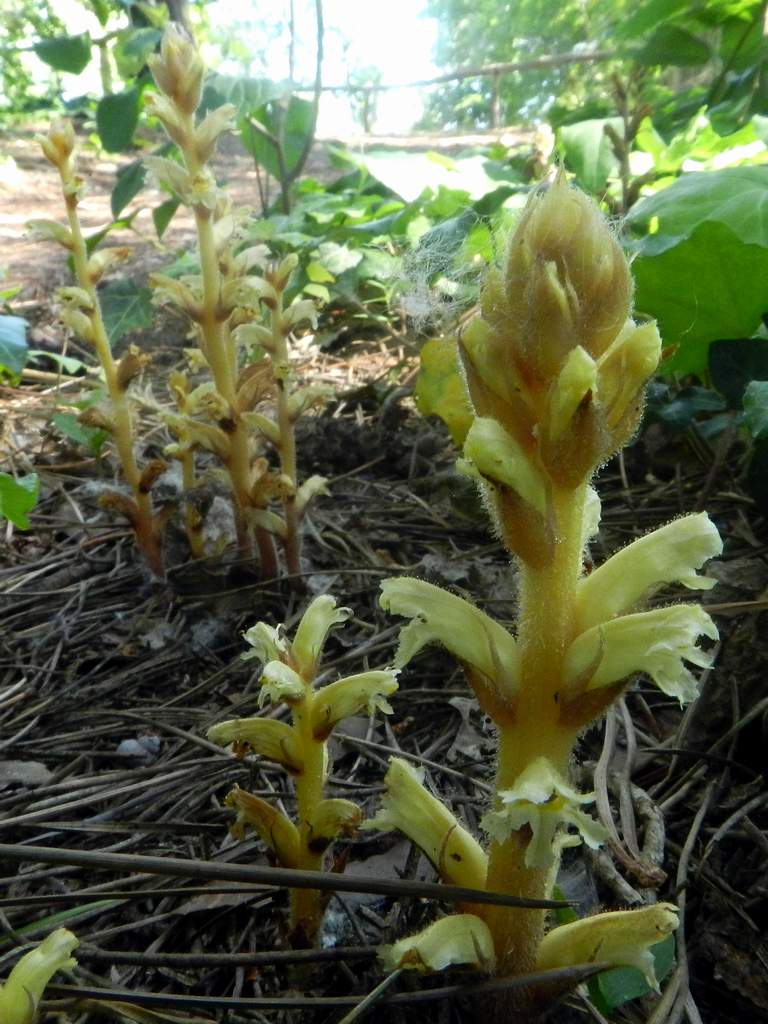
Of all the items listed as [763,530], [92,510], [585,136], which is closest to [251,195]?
[585,136]

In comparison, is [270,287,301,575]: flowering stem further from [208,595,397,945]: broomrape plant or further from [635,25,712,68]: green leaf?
[635,25,712,68]: green leaf

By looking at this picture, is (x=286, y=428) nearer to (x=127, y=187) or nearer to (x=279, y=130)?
(x=127, y=187)

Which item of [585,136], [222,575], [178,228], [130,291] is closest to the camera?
[222,575]

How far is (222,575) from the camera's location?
2521 mm

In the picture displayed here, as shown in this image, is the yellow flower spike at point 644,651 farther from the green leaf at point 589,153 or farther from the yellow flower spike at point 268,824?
the green leaf at point 589,153

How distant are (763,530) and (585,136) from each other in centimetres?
213

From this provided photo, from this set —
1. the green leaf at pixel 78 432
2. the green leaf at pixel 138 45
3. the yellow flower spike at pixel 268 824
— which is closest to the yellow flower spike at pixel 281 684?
the yellow flower spike at pixel 268 824

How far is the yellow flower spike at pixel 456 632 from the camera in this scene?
38.5 inches

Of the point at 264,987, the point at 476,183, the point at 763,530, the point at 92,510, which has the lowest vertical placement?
the point at 92,510

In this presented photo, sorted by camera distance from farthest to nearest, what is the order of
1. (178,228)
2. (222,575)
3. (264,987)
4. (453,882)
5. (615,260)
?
(178,228)
(222,575)
(264,987)
(453,882)
(615,260)

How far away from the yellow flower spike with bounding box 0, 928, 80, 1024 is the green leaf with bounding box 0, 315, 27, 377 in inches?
65.5

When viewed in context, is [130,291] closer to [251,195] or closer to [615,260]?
[615,260]

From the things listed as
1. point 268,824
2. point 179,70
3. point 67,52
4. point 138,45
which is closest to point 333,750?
point 268,824

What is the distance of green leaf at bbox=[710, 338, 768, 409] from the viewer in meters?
2.18
